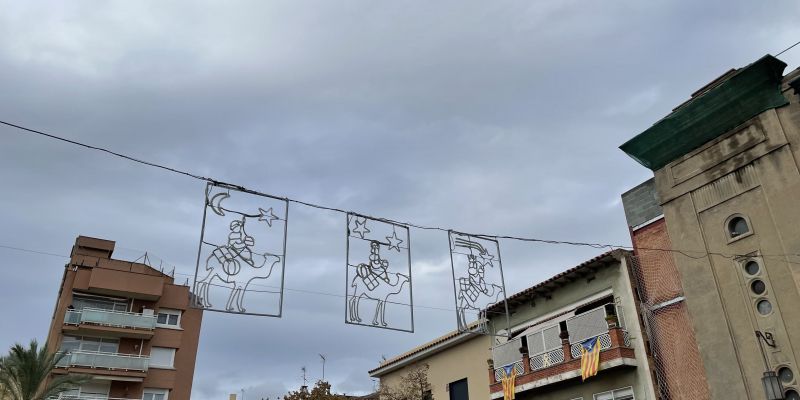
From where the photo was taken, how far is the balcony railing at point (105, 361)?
32.0 metres

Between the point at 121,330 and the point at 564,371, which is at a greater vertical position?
the point at 121,330

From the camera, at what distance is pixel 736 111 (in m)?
15.6

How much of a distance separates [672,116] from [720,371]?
6.77 m

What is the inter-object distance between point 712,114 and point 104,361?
31.6 m

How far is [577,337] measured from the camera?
1923 cm

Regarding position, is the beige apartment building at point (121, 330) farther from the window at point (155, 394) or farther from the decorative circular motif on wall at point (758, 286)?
the decorative circular motif on wall at point (758, 286)

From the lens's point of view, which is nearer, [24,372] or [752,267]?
[752,267]

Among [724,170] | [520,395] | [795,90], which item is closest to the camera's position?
[795,90]

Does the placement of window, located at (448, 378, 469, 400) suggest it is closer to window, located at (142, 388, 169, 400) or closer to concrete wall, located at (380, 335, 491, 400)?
concrete wall, located at (380, 335, 491, 400)


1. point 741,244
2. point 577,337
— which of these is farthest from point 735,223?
point 577,337

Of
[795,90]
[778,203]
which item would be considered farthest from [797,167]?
[795,90]

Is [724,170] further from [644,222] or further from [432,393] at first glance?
[432,393]

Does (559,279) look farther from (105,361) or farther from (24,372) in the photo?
(105,361)

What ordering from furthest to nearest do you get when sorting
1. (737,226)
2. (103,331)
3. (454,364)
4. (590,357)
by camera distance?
(103,331) → (454,364) → (590,357) → (737,226)
